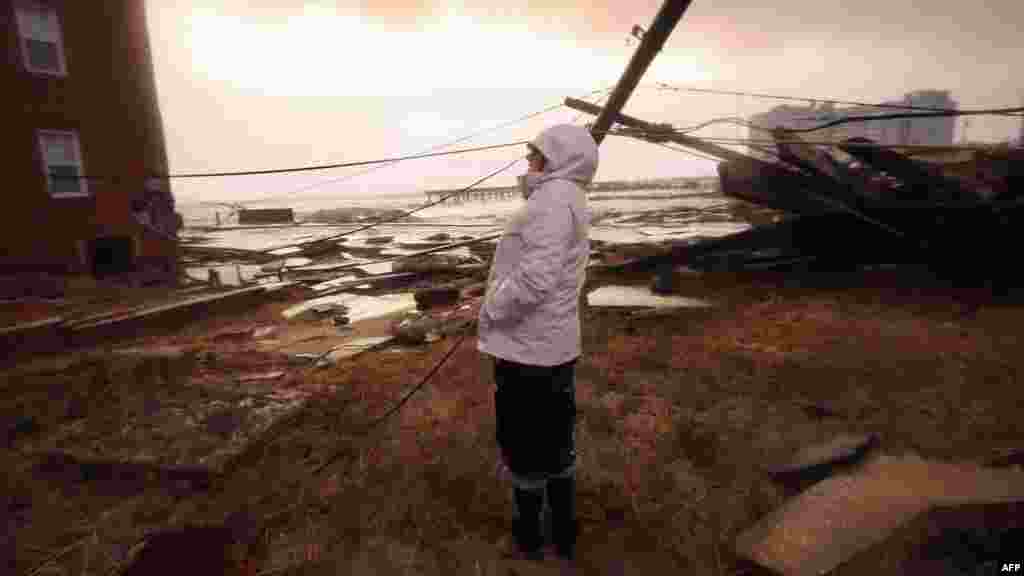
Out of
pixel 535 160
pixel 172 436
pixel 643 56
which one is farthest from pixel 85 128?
pixel 535 160

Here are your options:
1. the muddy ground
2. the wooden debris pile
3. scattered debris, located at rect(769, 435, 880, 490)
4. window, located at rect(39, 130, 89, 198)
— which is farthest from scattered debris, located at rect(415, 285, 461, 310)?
window, located at rect(39, 130, 89, 198)

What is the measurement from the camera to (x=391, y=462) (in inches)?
144

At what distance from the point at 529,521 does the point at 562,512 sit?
7.3 inches

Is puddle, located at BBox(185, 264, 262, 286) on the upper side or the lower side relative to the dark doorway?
lower

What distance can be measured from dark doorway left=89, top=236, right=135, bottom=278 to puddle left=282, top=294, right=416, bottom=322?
9.17 metres

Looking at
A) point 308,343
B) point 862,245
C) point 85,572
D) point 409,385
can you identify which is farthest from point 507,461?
point 862,245

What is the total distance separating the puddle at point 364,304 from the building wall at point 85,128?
780 cm

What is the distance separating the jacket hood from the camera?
246 cm

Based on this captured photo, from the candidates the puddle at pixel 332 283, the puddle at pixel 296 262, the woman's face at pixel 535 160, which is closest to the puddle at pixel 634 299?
the woman's face at pixel 535 160

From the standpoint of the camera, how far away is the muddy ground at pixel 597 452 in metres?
2.75

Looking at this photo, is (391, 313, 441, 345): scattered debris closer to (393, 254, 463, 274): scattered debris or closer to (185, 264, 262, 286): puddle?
(393, 254, 463, 274): scattered debris

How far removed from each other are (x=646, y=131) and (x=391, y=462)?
629cm

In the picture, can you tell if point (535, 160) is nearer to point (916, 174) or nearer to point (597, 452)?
point (597, 452)

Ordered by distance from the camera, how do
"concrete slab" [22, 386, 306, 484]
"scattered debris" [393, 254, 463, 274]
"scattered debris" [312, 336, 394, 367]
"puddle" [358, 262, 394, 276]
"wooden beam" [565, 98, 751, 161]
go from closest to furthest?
"concrete slab" [22, 386, 306, 484] < "scattered debris" [312, 336, 394, 367] < "wooden beam" [565, 98, 751, 161] < "scattered debris" [393, 254, 463, 274] < "puddle" [358, 262, 394, 276]
